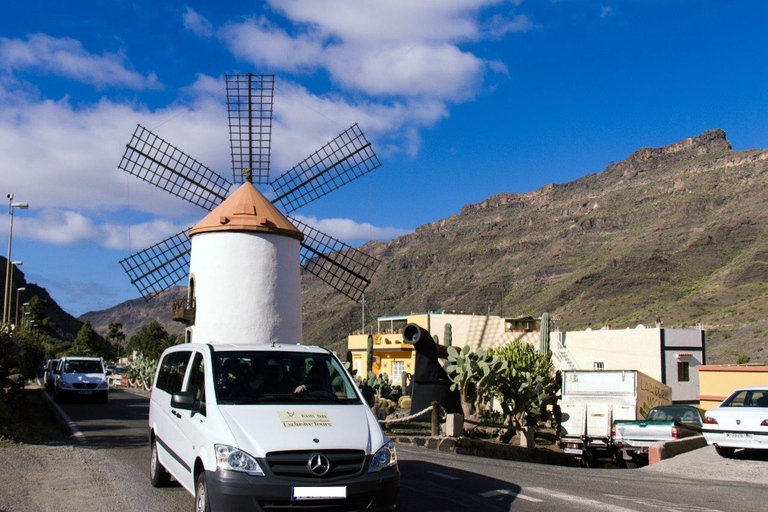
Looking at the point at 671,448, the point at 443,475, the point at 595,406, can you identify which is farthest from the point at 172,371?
the point at 595,406

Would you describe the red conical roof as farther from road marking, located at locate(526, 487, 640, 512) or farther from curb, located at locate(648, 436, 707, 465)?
road marking, located at locate(526, 487, 640, 512)

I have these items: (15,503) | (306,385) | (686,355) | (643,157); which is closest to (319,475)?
(306,385)

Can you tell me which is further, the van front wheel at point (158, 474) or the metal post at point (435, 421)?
the metal post at point (435, 421)

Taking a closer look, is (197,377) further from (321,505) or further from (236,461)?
(321,505)

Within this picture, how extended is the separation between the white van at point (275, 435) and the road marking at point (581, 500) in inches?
118

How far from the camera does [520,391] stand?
77.7 feet

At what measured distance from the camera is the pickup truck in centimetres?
1716

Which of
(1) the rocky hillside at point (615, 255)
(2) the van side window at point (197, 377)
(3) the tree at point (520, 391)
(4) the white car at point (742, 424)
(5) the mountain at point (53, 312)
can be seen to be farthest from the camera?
(5) the mountain at point (53, 312)

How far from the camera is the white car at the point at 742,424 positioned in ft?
45.7

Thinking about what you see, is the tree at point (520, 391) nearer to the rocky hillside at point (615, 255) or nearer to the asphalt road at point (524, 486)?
the asphalt road at point (524, 486)

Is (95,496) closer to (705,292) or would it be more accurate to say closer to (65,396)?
(65,396)

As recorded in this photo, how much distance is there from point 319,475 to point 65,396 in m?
22.7

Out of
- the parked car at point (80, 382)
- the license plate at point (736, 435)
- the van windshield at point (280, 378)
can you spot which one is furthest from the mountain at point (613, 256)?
the van windshield at point (280, 378)

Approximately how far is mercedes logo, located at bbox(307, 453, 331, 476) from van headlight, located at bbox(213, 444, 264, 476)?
418mm
